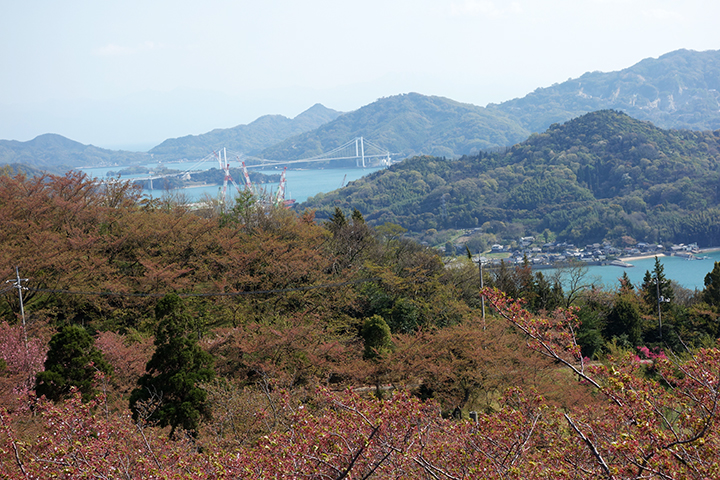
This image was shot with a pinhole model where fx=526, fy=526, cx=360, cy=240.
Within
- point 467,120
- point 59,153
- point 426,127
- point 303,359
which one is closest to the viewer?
point 303,359

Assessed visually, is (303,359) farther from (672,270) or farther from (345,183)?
(345,183)

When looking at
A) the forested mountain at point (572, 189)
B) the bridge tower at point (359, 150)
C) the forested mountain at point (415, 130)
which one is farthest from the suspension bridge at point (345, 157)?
the forested mountain at point (572, 189)

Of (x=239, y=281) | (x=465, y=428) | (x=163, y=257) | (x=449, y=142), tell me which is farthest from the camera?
(x=449, y=142)

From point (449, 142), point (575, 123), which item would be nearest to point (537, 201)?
point (575, 123)

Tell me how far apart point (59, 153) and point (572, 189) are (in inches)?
5305

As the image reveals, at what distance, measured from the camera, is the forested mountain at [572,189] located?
66500 millimetres

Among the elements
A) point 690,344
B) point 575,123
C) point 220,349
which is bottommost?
point 690,344

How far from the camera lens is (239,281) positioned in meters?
15.3

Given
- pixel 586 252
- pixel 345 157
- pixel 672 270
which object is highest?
pixel 345 157

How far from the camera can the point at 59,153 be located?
146500 millimetres

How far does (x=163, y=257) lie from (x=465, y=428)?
45.1 feet

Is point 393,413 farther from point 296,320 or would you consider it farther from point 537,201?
point 537,201

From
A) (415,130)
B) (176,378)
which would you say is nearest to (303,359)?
(176,378)

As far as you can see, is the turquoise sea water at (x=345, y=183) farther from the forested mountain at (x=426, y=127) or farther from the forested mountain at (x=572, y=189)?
the forested mountain at (x=426, y=127)
